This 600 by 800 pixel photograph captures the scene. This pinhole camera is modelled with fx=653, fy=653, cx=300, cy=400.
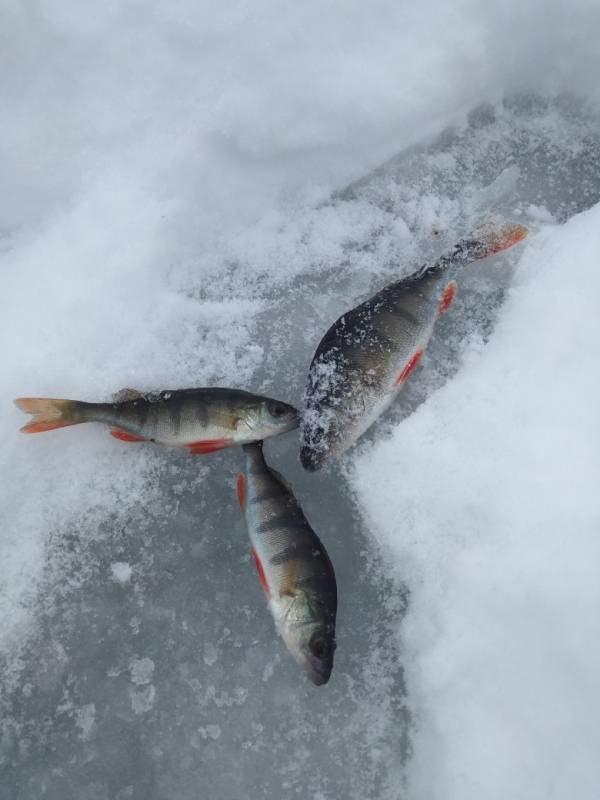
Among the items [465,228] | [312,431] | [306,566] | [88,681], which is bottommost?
[88,681]

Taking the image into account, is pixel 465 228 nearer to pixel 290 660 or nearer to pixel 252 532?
pixel 252 532

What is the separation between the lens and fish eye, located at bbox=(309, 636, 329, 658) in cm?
232

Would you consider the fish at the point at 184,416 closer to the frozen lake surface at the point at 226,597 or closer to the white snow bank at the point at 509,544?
the frozen lake surface at the point at 226,597

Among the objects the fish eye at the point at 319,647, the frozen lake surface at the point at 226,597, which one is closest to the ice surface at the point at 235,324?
the frozen lake surface at the point at 226,597

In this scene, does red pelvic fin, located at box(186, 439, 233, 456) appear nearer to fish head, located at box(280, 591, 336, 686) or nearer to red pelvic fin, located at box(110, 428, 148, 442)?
red pelvic fin, located at box(110, 428, 148, 442)

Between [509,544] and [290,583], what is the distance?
82 cm

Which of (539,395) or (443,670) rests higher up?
(539,395)

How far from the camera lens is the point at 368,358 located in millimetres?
2598

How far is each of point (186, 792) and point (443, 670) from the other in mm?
1047

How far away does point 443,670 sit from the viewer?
234 centimetres

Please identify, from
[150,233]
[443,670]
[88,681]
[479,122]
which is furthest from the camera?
[479,122]

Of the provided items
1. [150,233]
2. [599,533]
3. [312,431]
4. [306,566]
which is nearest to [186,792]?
[306,566]

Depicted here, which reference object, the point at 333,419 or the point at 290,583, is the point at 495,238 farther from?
the point at 290,583

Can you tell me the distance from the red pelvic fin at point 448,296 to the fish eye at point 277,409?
82 centimetres
